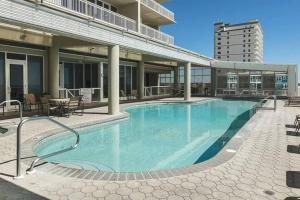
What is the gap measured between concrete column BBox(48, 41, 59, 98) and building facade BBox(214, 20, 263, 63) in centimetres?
11247

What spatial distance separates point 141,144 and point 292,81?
883 inches

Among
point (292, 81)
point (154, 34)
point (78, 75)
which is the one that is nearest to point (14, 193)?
point (78, 75)

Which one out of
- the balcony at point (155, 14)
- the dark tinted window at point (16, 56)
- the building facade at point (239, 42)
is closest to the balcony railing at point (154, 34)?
the balcony at point (155, 14)

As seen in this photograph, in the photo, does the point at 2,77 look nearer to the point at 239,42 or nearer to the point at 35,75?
the point at 35,75

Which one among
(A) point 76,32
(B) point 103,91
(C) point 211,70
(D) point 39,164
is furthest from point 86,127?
(C) point 211,70

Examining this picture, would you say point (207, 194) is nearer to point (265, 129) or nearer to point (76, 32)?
point (265, 129)

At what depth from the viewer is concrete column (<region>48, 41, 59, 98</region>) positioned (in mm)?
15070

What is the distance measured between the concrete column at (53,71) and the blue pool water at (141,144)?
486 centimetres

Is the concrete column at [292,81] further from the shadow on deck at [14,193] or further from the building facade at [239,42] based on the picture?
the building facade at [239,42]

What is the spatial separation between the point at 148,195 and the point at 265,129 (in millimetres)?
6853

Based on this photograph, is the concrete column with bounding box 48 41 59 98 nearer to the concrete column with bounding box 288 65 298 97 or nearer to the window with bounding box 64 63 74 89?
the window with bounding box 64 63 74 89

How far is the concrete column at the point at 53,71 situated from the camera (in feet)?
49.4

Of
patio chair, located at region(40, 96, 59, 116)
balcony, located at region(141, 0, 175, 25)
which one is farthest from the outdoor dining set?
balcony, located at region(141, 0, 175, 25)

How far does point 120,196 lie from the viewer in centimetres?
412
